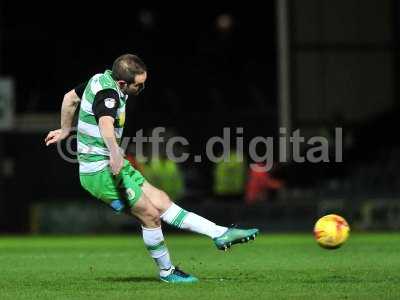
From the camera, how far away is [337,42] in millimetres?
28719

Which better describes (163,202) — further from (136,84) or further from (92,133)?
(136,84)

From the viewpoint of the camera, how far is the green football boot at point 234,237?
8766 mm

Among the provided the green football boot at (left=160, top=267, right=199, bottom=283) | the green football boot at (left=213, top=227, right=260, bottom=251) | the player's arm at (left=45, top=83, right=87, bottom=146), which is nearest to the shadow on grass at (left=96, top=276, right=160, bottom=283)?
the green football boot at (left=160, top=267, right=199, bottom=283)

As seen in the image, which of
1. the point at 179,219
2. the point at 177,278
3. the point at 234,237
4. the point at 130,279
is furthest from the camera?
the point at 130,279

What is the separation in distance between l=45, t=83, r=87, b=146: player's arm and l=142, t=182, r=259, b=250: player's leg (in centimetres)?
88

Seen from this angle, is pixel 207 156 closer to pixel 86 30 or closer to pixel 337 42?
pixel 337 42

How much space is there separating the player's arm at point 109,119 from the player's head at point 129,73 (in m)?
0.18

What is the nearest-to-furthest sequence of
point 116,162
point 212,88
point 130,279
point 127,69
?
1. point 116,162
2. point 127,69
3. point 130,279
4. point 212,88

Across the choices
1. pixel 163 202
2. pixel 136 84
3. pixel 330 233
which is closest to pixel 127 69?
pixel 136 84

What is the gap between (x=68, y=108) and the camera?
938 centimetres

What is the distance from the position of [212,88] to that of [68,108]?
70.3 ft

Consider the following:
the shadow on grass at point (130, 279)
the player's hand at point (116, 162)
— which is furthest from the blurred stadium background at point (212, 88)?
the player's hand at point (116, 162)

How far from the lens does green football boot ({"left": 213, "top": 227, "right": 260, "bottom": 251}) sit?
8.77 metres

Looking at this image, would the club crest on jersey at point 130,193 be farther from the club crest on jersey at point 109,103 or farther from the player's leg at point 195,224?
the club crest on jersey at point 109,103
